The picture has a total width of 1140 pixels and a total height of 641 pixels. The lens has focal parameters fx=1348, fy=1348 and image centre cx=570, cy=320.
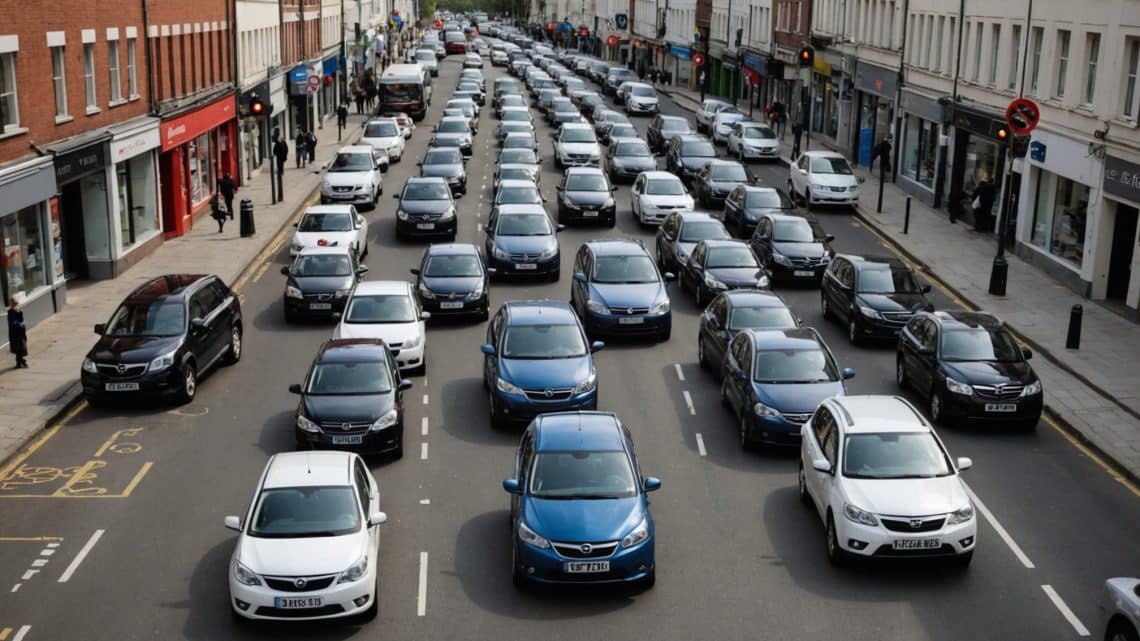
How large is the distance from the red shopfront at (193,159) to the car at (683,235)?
556 inches

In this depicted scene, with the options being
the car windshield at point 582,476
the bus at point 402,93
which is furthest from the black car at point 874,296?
the bus at point 402,93

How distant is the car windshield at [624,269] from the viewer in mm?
26656

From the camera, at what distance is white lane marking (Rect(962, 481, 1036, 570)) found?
615 inches

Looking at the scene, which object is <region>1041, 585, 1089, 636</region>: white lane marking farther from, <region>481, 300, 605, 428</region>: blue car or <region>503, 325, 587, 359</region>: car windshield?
<region>503, 325, 587, 359</region>: car windshield

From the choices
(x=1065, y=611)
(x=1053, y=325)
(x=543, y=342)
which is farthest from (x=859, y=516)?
(x=1053, y=325)

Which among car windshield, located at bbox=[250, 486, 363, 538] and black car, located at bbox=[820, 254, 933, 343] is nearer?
car windshield, located at bbox=[250, 486, 363, 538]

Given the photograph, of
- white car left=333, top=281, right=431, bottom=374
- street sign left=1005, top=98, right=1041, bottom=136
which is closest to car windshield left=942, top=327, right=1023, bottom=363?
white car left=333, top=281, right=431, bottom=374

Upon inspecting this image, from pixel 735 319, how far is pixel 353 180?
2115cm

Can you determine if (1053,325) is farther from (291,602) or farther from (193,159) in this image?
(193,159)

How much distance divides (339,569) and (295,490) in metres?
1.37

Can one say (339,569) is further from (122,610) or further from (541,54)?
(541,54)

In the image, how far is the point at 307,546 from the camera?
14.0m

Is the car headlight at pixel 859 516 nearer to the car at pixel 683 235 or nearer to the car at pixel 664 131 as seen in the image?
the car at pixel 683 235

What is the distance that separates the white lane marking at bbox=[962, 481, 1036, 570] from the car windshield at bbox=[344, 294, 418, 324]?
10.4 metres
